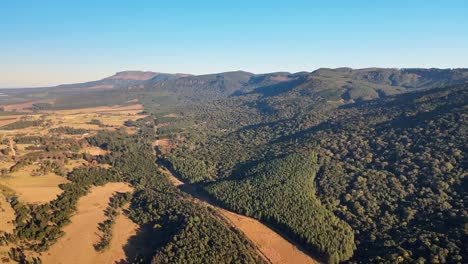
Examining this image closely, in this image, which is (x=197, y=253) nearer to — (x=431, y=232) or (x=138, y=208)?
(x=138, y=208)

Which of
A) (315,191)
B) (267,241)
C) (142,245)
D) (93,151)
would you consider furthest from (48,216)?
(315,191)

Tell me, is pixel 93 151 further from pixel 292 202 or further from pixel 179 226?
pixel 292 202

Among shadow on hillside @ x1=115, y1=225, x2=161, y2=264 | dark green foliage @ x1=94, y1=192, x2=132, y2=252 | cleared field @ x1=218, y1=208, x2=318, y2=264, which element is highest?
dark green foliage @ x1=94, y1=192, x2=132, y2=252

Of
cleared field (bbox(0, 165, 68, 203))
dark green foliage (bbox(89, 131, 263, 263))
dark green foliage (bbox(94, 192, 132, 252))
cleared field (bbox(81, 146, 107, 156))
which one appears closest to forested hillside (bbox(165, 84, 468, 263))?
dark green foliage (bbox(89, 131, 263, 263))

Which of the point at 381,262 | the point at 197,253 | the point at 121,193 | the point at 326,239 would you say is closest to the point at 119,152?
the point at 121,193

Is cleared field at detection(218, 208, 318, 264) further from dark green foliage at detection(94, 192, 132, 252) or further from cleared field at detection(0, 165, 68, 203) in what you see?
cleared field at detection(0, 165, 68, 203)
